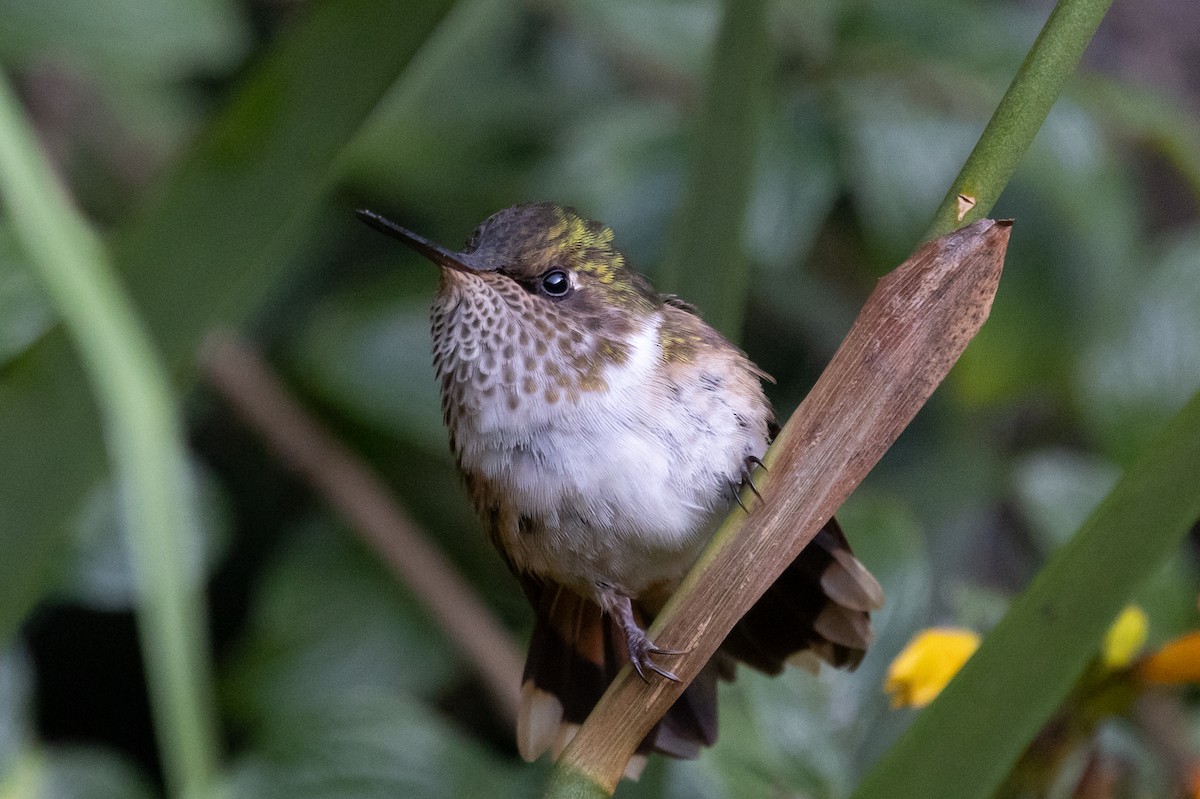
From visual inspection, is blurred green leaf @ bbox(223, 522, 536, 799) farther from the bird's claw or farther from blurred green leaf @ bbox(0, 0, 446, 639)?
the bird's claw

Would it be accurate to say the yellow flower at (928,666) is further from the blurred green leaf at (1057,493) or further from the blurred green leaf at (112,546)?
the blurred green leaf at (112,546)

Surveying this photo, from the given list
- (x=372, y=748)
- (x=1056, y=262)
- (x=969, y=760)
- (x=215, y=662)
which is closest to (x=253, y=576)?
(x=215, y=662)

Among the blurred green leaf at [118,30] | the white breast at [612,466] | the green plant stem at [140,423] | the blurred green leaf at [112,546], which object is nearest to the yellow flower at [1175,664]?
the white breast at [612,466]

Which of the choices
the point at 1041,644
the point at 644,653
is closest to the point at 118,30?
the point at 644,653

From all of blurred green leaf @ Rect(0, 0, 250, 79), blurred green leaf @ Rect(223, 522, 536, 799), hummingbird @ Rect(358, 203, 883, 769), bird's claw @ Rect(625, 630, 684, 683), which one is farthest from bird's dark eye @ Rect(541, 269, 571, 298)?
blurred green leaf @ Rect(0, 0, 250, 79)

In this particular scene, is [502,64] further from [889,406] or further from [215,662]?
[889,406]
